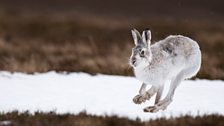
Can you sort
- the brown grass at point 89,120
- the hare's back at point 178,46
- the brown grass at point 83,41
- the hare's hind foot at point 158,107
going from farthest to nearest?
the brown grass at point 83,41 < the hare's back at point 178,46 < the hare's hind foot at point 158,107 < the brown grass at point 89,120

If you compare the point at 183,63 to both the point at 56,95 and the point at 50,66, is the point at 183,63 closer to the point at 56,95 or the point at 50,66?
the point at 56,95

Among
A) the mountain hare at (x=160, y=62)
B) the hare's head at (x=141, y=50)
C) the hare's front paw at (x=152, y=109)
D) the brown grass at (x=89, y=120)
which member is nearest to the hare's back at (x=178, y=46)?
the mountain hare at (x=160, y=62)

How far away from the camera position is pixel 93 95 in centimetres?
1085

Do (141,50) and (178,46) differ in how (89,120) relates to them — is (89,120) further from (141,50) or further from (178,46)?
(178,46)

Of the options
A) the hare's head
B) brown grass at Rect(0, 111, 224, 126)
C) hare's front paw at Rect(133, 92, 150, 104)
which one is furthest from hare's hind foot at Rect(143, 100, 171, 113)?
the hare's head

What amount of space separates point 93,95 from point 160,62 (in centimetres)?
228

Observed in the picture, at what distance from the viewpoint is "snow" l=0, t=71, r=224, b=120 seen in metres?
9.52

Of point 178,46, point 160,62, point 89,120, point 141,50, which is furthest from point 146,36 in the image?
point 89,120

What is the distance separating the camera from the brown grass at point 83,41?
14696 millimetres

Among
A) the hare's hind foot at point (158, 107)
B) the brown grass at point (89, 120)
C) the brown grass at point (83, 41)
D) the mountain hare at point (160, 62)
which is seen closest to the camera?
the brown grass at point (89, 120)

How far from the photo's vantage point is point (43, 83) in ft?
39.9

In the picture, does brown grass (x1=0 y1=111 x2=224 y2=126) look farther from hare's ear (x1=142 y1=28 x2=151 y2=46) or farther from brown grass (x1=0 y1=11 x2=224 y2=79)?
brown grass (x1=0 y1=11 x2=224 y2=79)

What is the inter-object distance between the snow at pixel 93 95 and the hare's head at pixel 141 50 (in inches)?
33.5

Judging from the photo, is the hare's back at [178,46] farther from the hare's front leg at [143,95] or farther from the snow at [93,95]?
the snow at [93,95]
